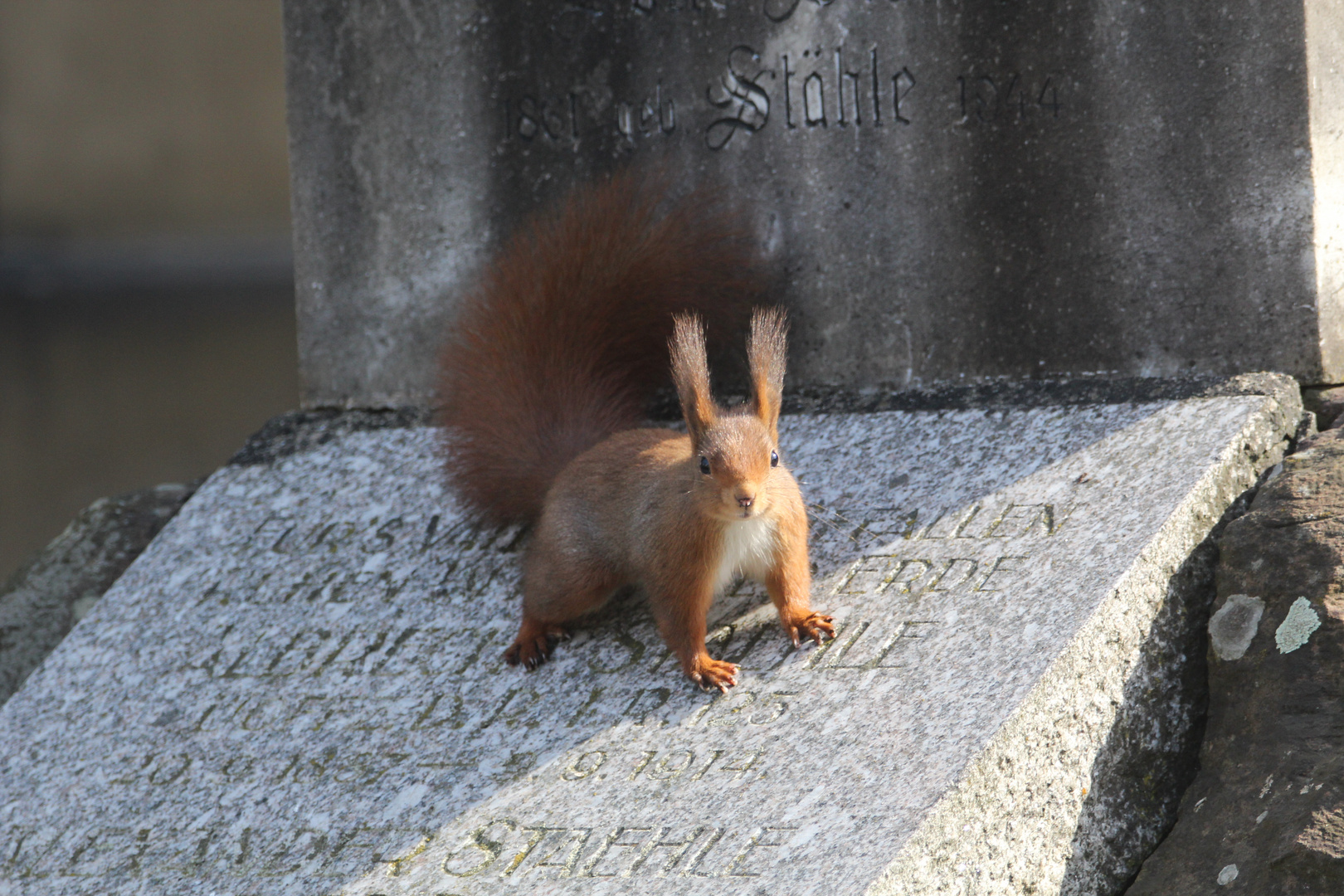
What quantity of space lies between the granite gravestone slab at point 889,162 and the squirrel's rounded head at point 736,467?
1.08 meters

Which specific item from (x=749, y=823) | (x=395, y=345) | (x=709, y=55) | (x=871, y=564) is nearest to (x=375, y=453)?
(x=395, y=345)

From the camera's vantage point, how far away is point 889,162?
10.2 ft

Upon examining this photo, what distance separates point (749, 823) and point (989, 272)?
1559 millimetres

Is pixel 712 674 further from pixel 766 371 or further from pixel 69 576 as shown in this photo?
pixel 69 576

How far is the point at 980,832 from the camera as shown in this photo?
187cm

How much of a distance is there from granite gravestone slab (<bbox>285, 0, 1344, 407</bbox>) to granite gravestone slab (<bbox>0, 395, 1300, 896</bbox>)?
287 mm

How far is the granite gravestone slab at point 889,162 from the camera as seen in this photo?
8.97 feet

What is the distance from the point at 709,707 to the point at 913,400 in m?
1.10

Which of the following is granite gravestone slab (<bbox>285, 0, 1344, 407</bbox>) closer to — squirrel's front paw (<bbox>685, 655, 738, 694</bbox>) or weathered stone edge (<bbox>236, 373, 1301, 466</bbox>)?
weathered stone edge (<bbox>236, 373, 1301, 466</bbox>)

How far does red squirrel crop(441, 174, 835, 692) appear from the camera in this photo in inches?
87.7

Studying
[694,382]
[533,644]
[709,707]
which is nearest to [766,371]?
[694,382]

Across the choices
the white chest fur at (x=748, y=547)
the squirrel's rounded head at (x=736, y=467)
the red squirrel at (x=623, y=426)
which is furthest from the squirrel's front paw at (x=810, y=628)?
the squirrel's rounded head at (x=736, y=467)

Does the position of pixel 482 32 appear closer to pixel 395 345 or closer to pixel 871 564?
pixel 395 345

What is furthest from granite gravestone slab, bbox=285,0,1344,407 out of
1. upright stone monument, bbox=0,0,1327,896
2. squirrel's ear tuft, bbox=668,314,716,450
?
squirrel's ear tuft, bbox=668,314,716,450
